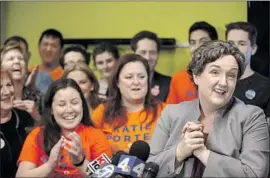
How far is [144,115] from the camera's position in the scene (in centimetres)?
190

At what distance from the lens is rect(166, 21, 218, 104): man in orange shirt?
209 cm

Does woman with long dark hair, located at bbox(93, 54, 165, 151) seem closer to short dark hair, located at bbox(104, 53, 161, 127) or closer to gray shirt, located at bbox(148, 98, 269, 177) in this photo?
short dark hair, located at bbox(104, 53, 161, 127)

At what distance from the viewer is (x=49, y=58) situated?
9.16ft

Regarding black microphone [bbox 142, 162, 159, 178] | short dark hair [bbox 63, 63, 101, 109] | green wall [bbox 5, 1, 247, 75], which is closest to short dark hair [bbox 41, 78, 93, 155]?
short dark hair [bbox 63, 63, 101, 109]

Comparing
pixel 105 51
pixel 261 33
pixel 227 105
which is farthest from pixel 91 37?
pixel 227 105

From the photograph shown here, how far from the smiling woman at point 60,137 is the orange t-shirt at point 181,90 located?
45 cm

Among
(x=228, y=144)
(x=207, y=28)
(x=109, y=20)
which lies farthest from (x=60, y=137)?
(x=109, y=20)

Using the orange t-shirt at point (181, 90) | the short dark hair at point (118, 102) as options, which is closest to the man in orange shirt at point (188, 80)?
the orange t-shirt at point (181, 90)

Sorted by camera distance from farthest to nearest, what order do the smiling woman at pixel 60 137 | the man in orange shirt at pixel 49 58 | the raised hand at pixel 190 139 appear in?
the man in orange shirt at pixel 49 58, the smiling woman at pixel 60 137, the raised hand at pixel 190 139

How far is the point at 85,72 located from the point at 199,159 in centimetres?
103

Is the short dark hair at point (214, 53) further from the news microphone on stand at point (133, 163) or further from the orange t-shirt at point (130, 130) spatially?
the orange t-shirt at point (130, 130)

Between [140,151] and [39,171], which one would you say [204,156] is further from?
[39,171]

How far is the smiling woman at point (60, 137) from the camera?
68.8 inches

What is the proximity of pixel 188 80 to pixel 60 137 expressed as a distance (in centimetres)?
64
